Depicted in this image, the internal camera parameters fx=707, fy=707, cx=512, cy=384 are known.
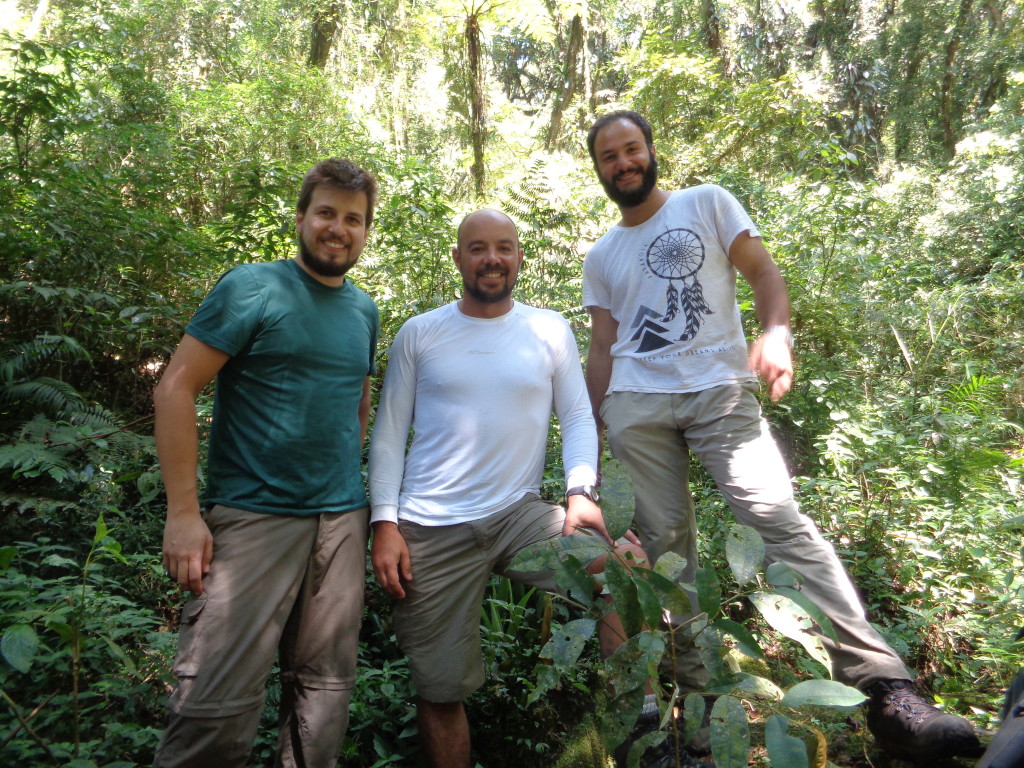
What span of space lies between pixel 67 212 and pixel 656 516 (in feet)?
14.3

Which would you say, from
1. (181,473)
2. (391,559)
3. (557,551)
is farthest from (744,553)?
(181,473)

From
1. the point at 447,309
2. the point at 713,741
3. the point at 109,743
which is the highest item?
the point at 447,309

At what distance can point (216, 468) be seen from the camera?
2.27m

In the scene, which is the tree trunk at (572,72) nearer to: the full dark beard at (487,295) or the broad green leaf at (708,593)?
the full dark beard at (487,295)

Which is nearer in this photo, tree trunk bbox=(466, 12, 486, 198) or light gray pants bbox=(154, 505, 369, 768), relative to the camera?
light gray pants bbox=(154, 505, 369, 768)

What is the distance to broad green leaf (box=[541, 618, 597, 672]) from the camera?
1628mm

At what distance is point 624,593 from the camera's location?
166 cm

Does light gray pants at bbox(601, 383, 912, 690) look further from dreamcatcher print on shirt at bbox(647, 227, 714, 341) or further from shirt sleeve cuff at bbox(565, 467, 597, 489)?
dreamcatcher print on shirt at bbox(647, 227, 714, 341)

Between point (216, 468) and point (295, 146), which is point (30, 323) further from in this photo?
point (295, 146)

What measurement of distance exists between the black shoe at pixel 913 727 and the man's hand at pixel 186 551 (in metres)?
2.20

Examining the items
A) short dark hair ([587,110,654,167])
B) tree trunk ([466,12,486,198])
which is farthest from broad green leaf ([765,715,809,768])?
tree trunk ([466,12,486,198])

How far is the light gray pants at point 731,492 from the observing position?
245cm

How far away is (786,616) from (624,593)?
1.19 feet

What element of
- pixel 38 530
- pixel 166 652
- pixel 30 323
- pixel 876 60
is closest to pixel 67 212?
pixel 30 323
